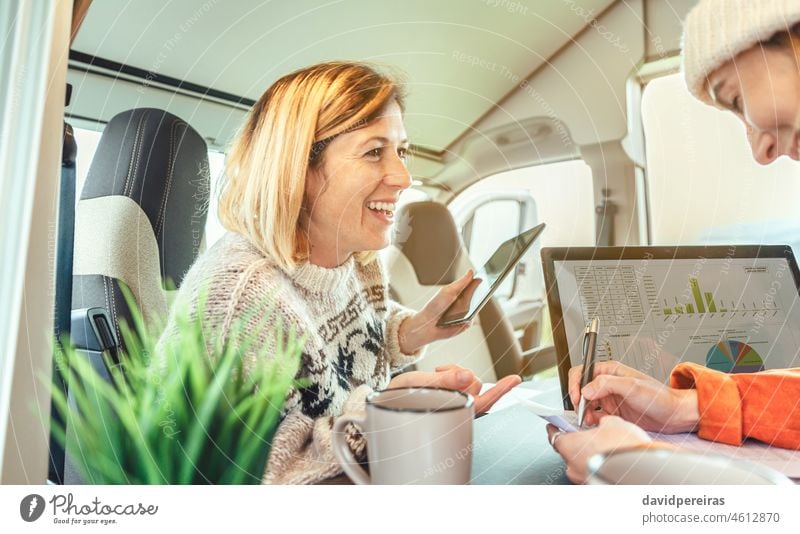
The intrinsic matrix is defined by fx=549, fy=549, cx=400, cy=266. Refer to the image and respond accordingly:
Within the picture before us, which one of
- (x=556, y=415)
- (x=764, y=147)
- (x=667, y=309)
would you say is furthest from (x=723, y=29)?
(x=556, y=415)

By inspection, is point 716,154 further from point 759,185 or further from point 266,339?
point 266,339

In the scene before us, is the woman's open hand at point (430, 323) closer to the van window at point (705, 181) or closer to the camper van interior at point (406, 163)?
the camper van interior at point (406, 163)

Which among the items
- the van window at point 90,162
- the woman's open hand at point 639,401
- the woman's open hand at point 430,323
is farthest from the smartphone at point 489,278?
the van window at point 90,162

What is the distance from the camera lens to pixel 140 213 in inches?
17.8

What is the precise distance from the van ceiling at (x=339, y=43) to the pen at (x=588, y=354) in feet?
0.65

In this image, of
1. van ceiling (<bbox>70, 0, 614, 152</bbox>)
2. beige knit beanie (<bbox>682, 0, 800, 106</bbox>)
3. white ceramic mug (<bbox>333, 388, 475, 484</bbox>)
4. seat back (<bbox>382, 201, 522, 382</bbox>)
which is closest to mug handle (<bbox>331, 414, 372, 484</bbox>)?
white ceramic mug (<bbox>333, 388, 475, 484</bbox>)

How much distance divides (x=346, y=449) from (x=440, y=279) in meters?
0.16

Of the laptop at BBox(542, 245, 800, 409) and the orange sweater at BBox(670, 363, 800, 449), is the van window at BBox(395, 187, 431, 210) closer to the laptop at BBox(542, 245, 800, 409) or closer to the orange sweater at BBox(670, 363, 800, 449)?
the laptop at BBox(542, 245, 800, 409)

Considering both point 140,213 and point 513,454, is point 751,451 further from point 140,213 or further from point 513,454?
point 140,213

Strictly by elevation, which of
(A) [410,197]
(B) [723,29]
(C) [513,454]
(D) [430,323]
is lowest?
(C) [513,454]

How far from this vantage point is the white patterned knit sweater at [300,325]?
401 mm

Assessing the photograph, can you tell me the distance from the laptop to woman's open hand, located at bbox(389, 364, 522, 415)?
64 millimetres
